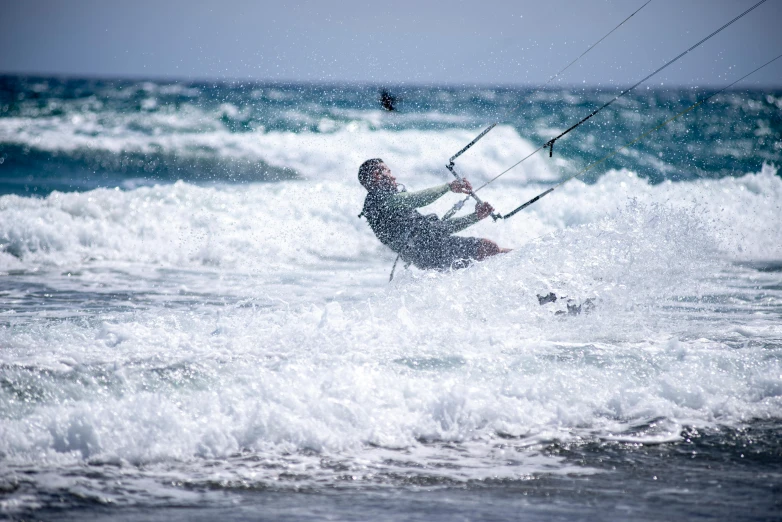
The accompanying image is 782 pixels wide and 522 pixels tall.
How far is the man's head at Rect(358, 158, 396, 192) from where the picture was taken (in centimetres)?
839

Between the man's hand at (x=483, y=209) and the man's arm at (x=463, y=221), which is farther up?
the man's hand at (x=483, y=209)

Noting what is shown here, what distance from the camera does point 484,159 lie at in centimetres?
2639

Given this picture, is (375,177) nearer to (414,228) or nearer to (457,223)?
(414,228)

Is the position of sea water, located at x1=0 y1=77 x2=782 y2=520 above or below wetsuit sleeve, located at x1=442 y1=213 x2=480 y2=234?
below

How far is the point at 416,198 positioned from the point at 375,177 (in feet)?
1.78

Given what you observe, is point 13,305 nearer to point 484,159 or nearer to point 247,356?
point 247,356

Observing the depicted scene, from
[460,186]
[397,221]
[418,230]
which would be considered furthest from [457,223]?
[397,221]

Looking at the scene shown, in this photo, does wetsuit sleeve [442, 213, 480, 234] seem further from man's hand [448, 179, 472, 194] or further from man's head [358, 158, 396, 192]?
man's head [358, 158, 396, 192]

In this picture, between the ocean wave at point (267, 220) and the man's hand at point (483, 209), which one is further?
the ocean wave at point (267, 220)

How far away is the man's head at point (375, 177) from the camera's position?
839cm

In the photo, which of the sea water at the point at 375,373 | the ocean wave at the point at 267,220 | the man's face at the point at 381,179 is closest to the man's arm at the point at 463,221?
the sea water at the point at 375,373

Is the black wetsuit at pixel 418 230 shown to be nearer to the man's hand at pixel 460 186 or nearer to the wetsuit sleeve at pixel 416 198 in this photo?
the wetsuit sleeve at pixel 416 198

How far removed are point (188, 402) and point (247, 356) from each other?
Answer: 97cm

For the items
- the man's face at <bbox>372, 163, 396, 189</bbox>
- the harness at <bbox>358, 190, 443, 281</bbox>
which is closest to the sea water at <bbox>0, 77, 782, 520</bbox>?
the harness at <bbox>358, 190, 443, 281</bbox>
